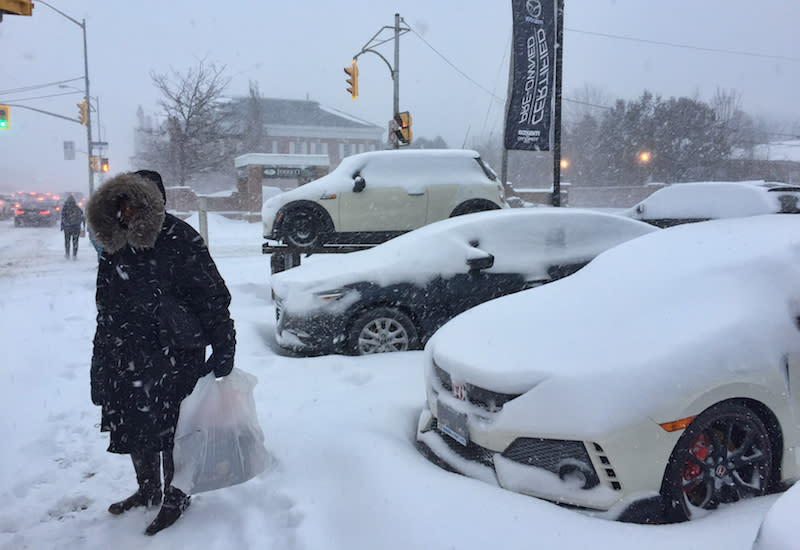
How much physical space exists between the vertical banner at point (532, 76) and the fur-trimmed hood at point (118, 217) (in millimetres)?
7841

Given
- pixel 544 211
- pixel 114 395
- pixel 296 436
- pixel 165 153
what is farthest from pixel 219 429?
pixel 165 153

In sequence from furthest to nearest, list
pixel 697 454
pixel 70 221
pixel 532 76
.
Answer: pixel 70 221 < pixel 532 76 < pixel 697 454

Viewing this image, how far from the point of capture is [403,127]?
1756 cm

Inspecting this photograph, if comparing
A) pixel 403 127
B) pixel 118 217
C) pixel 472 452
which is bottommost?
pixel 472 452

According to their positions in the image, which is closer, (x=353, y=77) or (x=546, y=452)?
(x=546, y=452)

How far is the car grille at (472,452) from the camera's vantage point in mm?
2863

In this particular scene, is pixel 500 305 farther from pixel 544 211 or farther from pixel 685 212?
pixel 685 212

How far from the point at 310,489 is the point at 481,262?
9.58 ft

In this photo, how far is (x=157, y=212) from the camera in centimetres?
259

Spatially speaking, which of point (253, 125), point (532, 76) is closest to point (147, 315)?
point (532, 76)

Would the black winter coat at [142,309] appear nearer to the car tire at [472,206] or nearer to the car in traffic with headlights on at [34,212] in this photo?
the car tire at [472,206]

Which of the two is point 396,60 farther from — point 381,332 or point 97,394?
point 97,394

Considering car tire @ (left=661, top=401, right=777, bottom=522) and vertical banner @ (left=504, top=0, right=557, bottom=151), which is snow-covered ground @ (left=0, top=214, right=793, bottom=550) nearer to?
car tire @ (left=661, top=401, right=777, bottom=522)

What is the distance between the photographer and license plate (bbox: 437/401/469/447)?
2947 mm
